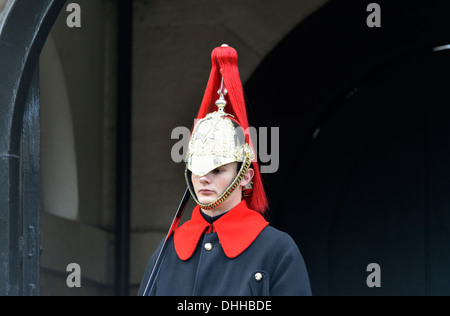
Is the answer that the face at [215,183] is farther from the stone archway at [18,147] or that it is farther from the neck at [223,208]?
the stone archway at [18,147]

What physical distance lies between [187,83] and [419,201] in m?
1.38

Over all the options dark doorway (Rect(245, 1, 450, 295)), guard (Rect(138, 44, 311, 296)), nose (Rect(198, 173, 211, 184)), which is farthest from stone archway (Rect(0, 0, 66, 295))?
dark doorway (Rect(245, 1, 450, 295))

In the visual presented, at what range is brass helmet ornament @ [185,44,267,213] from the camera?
329 cm

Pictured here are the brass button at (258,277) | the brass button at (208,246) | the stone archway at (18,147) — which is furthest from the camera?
the stone archway at (18,147)

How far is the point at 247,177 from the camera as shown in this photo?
3377 mm

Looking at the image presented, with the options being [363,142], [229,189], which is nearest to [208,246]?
[229,189]

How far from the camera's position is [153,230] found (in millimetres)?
5551

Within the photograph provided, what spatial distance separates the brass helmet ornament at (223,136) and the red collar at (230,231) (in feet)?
0.25

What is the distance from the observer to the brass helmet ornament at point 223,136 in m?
3.29

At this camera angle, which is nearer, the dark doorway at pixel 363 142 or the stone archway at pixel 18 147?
the stone archway at pixel 18 147

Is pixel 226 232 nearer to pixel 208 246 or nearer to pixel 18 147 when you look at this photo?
pixel 208 246

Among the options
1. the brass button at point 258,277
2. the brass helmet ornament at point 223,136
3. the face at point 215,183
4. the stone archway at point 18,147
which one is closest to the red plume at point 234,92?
the brass helmet ornament at point 223,136
